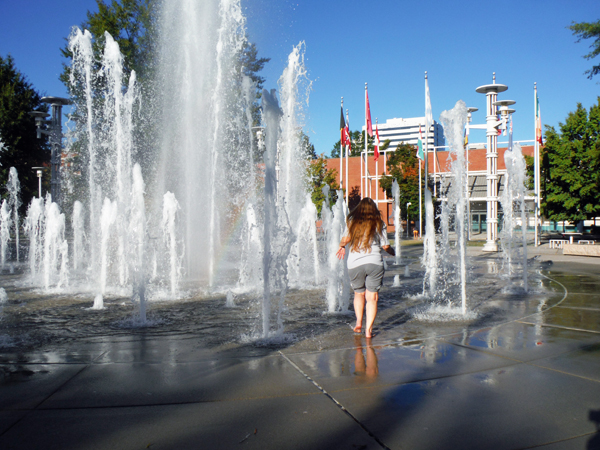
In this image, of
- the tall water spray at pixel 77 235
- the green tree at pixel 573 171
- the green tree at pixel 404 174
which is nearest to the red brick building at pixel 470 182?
the green tree at pixel 404 174

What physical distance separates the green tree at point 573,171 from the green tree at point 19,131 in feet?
103

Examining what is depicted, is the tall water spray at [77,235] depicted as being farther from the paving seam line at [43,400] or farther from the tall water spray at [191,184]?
the paving seam line at [43,400]

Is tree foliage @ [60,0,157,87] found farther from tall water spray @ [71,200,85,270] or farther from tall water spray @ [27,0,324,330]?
tall water spray @ [71,200,85,270]

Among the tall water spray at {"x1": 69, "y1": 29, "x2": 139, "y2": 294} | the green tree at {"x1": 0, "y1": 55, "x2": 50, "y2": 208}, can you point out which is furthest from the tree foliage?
the green tree at {"x1": 0, "y1": 55, "x2": 50, "y2": 208}

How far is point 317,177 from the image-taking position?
40.2 metres

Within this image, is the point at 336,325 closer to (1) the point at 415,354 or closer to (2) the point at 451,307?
(1) the point at 415,354

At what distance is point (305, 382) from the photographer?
3.54 meters

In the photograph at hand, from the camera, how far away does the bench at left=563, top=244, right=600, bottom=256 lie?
1677 centimetres

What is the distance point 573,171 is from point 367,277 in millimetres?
24796

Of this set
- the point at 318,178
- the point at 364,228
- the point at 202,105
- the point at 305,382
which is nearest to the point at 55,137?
the point at 202,105

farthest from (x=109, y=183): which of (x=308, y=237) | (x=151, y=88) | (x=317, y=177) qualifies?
(x=317, y=177)

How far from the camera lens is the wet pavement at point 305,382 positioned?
2656mm

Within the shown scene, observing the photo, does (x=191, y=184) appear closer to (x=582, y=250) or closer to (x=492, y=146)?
(x=492, y=146)

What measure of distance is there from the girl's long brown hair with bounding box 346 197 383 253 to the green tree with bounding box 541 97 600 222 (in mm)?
22846
